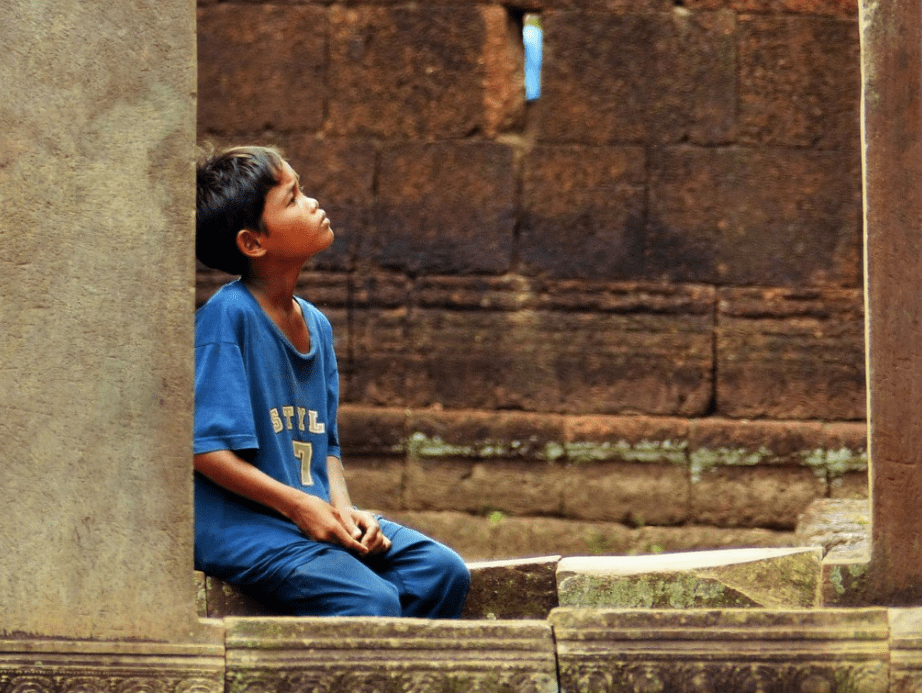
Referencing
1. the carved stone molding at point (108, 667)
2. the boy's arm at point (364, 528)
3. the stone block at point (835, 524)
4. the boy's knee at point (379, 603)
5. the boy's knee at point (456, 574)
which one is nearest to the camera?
the carved stone molding at point (108, 667)

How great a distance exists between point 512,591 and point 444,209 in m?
3.85

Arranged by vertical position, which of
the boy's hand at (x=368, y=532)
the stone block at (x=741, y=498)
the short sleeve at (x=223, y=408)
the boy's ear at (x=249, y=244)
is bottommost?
the stone block at (x=741, y=498)

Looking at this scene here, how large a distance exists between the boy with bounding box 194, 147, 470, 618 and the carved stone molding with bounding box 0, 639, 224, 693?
1.03 feet

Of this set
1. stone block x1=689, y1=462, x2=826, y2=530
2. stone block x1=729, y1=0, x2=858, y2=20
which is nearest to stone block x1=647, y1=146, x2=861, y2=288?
stone block x1=729, y1=0, x2=858, y2=20

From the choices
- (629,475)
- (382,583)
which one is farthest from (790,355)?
(382,583)

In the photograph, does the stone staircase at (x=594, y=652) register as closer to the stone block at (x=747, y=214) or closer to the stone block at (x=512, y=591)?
the stone block at (x=512, y=591)

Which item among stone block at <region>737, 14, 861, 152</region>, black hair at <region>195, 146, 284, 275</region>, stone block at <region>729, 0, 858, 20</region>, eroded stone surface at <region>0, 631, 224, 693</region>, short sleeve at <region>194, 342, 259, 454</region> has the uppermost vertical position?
stone block at <region>729, 0, 858, 20</region>

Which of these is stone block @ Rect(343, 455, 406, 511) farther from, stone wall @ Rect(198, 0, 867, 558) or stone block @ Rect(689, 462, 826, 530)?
stone block @ Rect(689, 462, 826, 530)

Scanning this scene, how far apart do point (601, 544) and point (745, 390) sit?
103 centimetres

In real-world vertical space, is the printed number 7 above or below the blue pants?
above

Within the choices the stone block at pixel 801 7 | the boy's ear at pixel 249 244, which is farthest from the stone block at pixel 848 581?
the stone block at pixel 801 7

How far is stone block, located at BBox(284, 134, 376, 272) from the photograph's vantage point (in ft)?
24.4

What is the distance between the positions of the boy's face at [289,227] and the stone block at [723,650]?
3.51 ft

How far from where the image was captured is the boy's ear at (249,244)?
3.49 meters
